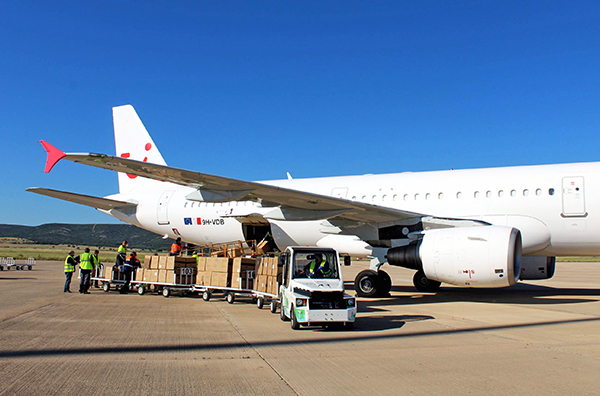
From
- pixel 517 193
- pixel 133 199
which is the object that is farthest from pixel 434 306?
pixel 133 199

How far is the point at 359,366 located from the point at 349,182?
36.9 feet

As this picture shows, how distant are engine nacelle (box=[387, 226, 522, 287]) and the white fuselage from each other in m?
1.95

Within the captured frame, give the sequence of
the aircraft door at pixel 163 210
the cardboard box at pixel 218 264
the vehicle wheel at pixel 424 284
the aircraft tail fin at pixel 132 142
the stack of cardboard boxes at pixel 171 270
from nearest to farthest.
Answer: the cardboard box at pixel 218 264, the stack of cardboard boxes at pixel 171 270, the vehicle wheel at pixel 424 284, the aircraft door at pixel 163 210, the aircraft tail fin at pixel 132 142

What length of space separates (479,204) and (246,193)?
23.1ft

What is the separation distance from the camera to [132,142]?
2097 cm

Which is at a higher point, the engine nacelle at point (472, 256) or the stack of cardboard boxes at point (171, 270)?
the engine nacelle at point (472, 256)

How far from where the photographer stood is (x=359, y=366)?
589 cm

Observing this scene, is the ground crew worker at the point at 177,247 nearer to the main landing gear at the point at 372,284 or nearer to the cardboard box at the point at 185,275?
the cardboard box at the point at 185,275

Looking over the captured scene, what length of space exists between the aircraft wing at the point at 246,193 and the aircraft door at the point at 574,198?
4.06 meters

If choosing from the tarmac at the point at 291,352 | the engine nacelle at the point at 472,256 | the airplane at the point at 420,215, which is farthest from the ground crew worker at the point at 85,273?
the engine nacelle at the point at 472,256

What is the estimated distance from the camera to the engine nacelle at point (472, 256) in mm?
11148

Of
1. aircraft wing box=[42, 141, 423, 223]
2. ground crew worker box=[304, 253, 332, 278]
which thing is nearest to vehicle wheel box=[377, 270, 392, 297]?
aircraft wing box=[42, 141, 423, 223]

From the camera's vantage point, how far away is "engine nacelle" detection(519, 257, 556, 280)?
1547 cm

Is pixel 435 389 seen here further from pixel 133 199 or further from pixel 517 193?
pixel 133 199
